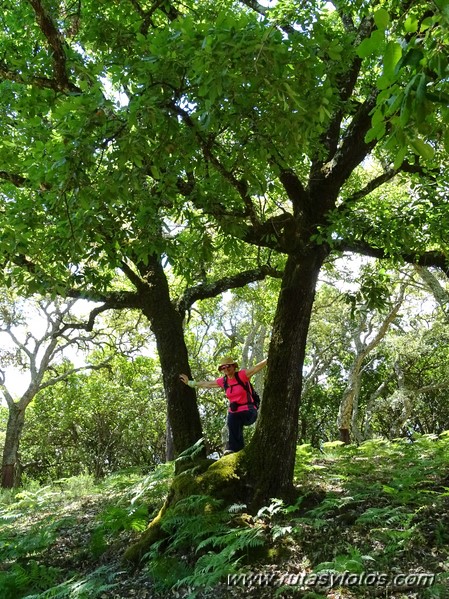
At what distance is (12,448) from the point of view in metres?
17.0

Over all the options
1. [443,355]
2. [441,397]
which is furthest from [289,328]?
[441,397]

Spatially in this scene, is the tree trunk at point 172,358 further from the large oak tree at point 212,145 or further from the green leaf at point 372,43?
the green leaf at point 372,43

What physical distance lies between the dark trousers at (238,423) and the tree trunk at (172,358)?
0.63 metres

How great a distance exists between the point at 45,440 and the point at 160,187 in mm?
24710

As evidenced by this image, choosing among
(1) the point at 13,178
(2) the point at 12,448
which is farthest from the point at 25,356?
(1) the point at 13,178

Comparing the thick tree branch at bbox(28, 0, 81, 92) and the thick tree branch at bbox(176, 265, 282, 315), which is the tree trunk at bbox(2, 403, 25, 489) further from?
the thick tree branch at bbox(28, 0, 81, 92)

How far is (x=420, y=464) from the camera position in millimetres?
6789

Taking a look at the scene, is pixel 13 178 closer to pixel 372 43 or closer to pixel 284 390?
pixel 284 390

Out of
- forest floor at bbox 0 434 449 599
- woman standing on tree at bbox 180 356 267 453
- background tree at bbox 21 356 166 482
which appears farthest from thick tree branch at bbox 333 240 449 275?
background tree at bbox 21 356 166 482

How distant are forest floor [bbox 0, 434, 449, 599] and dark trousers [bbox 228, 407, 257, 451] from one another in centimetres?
96

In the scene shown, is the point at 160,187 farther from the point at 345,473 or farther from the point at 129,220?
the point at 345,473

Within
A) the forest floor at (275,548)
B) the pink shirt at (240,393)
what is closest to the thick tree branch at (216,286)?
the pink shirt at (240,393)

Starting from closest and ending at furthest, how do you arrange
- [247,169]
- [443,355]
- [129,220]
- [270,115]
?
1. [270,115]
2. [247,169]
3. [129,220]
4. [443,355]

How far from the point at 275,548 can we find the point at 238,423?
271cm
